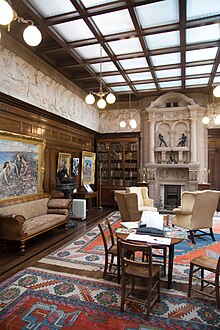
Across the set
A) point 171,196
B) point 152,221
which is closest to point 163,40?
point 152,221

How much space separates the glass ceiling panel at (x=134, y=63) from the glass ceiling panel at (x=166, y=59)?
0.25m

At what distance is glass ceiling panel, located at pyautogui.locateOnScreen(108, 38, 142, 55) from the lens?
4.66 m

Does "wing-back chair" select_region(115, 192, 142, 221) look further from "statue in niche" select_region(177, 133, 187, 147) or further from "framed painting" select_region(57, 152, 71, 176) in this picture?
"statue in niche" select_region(177, 133, 187, 147)

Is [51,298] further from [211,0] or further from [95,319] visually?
[211,0]

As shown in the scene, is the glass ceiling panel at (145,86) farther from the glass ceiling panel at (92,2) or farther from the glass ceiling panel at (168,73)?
the glass ceiling panel at (92,2)

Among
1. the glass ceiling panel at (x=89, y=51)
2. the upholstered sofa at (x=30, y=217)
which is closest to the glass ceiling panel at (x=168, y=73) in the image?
the glass ceiling panel at (x=89, y=51)

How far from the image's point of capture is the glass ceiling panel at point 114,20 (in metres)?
3.80

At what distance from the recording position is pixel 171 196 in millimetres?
8641

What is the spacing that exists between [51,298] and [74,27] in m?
4.34

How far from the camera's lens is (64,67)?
5.84 metres


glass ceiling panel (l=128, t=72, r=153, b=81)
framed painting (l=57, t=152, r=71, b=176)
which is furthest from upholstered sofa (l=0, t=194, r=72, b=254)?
glass ceiling panel (l=128, t=72, r=153, b=81)

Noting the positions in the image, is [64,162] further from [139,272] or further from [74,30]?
[139,272]

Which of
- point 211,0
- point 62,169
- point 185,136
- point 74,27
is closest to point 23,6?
point 74,27

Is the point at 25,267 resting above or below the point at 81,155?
below
